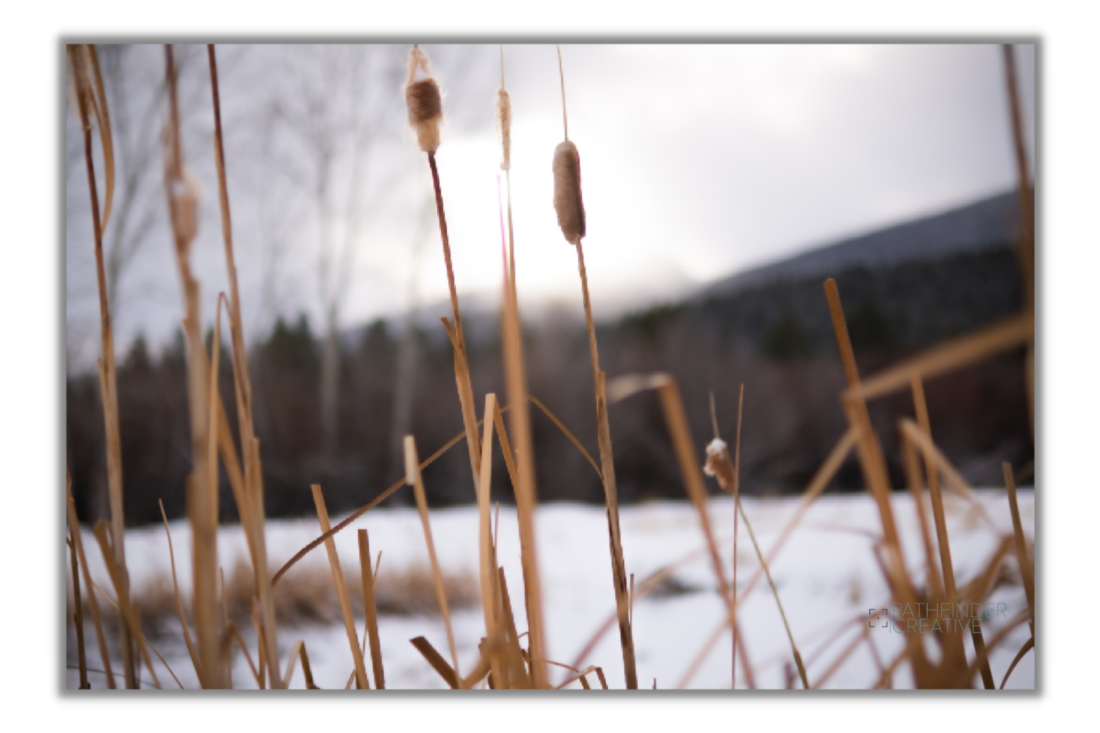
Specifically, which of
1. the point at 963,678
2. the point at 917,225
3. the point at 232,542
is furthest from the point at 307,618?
the point at 917,225

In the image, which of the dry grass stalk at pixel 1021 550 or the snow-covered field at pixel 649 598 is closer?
the dry grass stalk at pixel 1021 550

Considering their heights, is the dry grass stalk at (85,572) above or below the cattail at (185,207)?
below

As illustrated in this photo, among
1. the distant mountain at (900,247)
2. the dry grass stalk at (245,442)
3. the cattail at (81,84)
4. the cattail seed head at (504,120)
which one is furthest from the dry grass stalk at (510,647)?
the distant mountain at (900,247)

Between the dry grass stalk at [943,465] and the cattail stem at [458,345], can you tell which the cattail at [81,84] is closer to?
the cattail stem at [458,345]

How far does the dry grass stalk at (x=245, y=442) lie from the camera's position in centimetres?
22

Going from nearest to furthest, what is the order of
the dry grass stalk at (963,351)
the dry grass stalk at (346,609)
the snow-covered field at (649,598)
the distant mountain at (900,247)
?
the dry grass stalk at (963,351) → the dry grass stalk at (346,609) → the snow-covered field at (649,598) → the distant mountain at (900,247)

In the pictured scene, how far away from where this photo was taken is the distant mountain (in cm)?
510

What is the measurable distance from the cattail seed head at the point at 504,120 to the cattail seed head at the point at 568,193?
25 mm

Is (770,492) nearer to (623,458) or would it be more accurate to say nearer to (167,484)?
(623,458)

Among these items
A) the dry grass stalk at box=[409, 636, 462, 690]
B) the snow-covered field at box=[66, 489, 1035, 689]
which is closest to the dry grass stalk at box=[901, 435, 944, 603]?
the dry grass stalk at box=[409, 636, 462, 690]

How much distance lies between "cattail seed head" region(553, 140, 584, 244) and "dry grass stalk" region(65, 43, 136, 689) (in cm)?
21

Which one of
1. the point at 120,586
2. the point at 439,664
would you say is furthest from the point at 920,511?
the point at 120,586

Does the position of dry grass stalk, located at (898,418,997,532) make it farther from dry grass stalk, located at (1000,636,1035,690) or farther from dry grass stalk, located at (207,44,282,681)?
dry grass stalk, located at (207,44,282,681)

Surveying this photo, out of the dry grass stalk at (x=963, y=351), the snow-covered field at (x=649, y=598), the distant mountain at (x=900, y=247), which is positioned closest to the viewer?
the dry grass stalk at (x=963, y=351)
